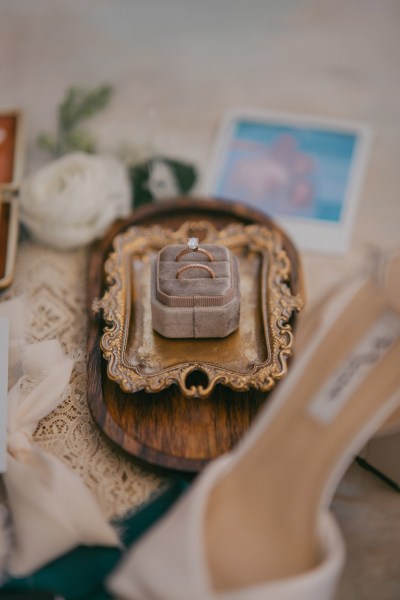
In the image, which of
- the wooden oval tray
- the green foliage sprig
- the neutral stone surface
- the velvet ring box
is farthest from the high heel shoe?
the green foliage sprig

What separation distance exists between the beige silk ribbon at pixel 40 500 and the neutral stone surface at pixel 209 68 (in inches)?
19.5

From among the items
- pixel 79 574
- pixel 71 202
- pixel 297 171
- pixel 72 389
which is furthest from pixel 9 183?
pixel 79 574

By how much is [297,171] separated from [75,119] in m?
0.40

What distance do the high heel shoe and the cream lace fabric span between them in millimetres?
129

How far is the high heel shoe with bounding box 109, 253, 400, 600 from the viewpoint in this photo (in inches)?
24.4

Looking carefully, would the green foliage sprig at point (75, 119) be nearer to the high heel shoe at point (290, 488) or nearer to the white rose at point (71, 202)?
the white rose at point (71, 202)

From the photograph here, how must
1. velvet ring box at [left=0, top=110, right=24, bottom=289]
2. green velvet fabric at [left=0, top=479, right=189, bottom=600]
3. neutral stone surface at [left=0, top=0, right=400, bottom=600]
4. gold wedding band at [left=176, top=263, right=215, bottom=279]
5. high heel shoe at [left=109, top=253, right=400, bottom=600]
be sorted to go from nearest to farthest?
1. high heel shoe at [left=109, top=253, right=400, bottom=600]
2. green velvet fabric at [left=0, top=479, right=189, bottom=600]
3. gold wedding band at [left=176, top=263, right=215, bottom=279]
4. velvet ring box at [left=0, top=110, right=24, bottom=289]
5. neutral stone surface at [left=0, top=0, right=400, bottom=600]

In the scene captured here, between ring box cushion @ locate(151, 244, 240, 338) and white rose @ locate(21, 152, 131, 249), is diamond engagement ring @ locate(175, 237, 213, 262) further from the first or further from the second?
white rose @ locate(21, 152, 131, 249)

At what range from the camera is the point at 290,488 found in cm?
69

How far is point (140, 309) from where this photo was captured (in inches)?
35.0

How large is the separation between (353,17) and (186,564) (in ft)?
4.20

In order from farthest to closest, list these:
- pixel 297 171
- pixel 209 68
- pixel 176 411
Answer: pixel 209 68, pixel 297 171, pixel 176 411

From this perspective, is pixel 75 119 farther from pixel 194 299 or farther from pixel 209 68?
pixel 194 299

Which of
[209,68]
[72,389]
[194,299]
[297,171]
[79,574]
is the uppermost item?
[209,68]
